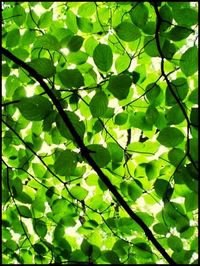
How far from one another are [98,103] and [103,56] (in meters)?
0.13

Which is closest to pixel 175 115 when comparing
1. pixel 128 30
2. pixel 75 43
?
pixel 128 30

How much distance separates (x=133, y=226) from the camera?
123 cm

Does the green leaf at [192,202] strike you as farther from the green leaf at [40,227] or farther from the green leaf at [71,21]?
the green leaf at [71,21]

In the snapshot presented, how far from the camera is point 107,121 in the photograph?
1.19 m

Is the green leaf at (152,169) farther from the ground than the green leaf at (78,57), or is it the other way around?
the green leaf at (78,57)

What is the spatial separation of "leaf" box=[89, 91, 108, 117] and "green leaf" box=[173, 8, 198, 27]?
308 mm

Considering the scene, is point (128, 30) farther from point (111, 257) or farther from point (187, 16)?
point (111, 257)

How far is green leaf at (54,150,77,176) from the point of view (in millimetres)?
938

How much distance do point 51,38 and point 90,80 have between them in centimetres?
21

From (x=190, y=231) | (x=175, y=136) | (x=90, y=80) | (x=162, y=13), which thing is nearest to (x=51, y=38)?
(x=90, y=80)

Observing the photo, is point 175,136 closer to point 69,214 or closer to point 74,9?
point 69,214

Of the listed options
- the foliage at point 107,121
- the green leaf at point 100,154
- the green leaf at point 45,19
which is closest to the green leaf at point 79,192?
the foliage at point 107,121

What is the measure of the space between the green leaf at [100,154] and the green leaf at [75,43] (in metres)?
0.33

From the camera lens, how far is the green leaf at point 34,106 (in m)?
0.88
